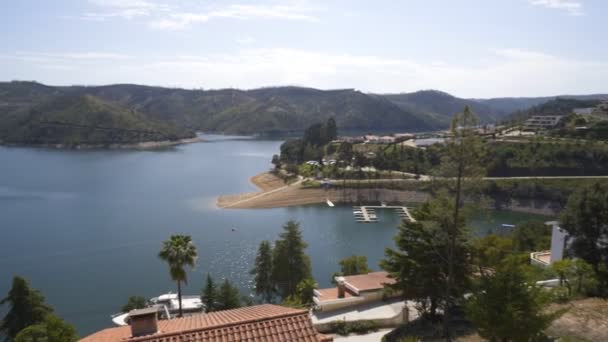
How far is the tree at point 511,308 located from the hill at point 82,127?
177 m

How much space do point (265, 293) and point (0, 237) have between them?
41.5 metres

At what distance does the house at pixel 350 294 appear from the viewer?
1848 centimetres

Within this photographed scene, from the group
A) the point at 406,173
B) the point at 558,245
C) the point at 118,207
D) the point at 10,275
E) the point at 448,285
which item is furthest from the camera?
the point at 406,173

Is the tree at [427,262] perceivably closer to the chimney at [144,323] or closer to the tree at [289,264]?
the chimney at [144,323]

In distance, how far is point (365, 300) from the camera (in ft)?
62.1

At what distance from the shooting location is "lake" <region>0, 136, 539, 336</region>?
135 ft

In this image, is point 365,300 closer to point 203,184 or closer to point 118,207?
point 118,207

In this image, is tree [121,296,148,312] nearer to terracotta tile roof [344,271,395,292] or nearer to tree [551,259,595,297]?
terracotta tile roof [344,271,395,292]

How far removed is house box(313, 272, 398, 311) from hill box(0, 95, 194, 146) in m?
168

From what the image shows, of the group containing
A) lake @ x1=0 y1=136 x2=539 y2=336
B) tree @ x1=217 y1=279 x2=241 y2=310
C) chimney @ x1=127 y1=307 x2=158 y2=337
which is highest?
chimney @ x1=127 y1=307 x2=158 y2=337

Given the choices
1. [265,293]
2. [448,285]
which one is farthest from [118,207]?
[448,285]

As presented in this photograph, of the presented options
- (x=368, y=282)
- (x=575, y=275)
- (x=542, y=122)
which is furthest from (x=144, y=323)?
(x=542, y=122)

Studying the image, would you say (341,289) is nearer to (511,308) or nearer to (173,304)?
(511,308)

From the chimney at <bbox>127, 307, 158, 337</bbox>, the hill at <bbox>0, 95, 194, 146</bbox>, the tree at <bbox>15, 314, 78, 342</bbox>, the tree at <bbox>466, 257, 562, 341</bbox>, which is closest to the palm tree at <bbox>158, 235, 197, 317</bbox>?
the tree at <bbox>15, 314, 78, 342</bbox>
